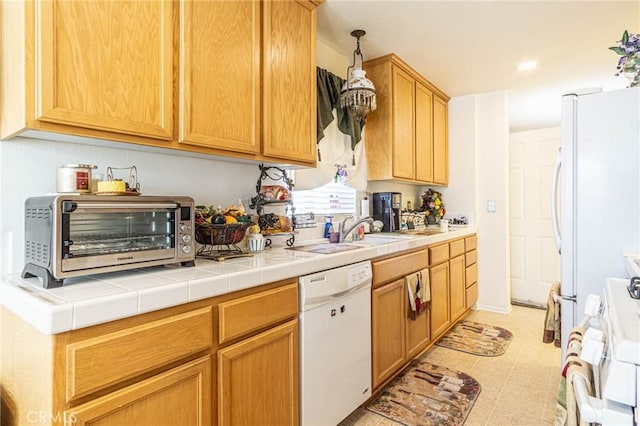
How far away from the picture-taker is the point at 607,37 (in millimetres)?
2479

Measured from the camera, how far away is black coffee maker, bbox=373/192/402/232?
3.08 m

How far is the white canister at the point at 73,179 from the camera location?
124 cm

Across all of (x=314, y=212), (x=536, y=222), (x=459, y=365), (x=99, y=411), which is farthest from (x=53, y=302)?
(x=536, y=222)

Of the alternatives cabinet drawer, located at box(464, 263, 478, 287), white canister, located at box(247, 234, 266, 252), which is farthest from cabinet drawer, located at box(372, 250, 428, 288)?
cabinet drawer, located at box(464, 263, 478, 287)

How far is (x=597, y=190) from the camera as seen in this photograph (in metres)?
1.72

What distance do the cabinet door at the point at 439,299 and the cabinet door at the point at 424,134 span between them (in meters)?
0.95

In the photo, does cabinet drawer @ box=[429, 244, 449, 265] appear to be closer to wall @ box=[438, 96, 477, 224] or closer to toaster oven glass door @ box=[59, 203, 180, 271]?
wall @ box=[438, 96, 477, 224]

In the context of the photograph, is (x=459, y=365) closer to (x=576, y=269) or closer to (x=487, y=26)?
(x=576, y=269)

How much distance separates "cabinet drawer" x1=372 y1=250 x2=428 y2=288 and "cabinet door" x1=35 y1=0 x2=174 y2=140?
1328mm

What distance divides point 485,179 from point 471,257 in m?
0.93

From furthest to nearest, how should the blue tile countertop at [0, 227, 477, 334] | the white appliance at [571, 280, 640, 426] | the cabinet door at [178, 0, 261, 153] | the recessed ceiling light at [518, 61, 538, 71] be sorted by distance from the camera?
the recessed ceiling light at [518, 61, 538, 71] → the cabinet door at [178, 0, 261, 153] → the blue tile countertop at [0, 227, 477, 334] → the white appliance at [571, 280, 640, 426]

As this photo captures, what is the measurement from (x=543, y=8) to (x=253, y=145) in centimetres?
202

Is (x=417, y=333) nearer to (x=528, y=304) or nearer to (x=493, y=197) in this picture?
(x=493, y=197)

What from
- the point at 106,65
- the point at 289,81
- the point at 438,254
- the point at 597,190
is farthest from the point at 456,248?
the point at 106,65
